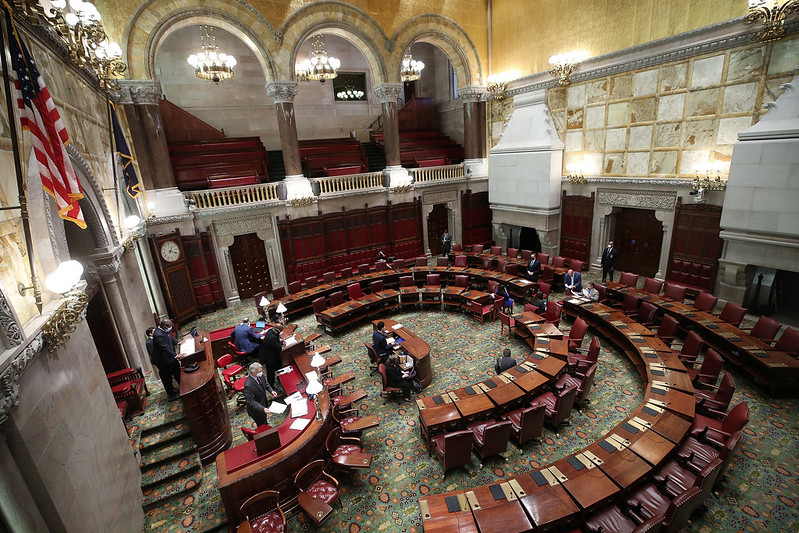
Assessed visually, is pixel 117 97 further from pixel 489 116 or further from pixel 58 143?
pixel 489 116

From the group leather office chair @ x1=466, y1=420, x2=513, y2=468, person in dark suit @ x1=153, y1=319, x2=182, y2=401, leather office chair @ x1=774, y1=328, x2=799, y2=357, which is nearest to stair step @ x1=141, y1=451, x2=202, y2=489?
person in dark suit @ x1=153, y1=319, x2=182, y2=401

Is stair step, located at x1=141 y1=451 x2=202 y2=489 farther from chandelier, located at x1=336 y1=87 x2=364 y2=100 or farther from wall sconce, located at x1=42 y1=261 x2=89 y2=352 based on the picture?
chandelier, located at x1=336 y1=87 x2=364 y2=100

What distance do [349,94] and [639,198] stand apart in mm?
16093

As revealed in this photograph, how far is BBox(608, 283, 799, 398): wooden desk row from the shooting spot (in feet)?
24.4

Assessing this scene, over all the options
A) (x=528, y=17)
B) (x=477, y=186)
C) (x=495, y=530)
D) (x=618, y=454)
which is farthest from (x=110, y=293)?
(x=528, y=17)

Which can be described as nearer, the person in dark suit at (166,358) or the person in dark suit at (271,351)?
the person in dark suit at (166,358)

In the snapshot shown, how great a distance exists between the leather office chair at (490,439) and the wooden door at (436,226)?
13531 mm

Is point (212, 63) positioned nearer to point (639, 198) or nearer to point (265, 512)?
point (265, 512)

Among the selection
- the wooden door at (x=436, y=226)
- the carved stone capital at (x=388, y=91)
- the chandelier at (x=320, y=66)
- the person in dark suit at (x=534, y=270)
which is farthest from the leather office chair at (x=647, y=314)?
the chandelier at (x=320, y=66)

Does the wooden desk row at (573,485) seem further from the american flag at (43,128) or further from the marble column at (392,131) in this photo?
the marble column at (392,131)

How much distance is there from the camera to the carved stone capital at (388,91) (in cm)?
1619

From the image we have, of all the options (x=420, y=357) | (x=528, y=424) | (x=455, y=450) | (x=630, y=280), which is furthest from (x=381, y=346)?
(x=630, y=280)

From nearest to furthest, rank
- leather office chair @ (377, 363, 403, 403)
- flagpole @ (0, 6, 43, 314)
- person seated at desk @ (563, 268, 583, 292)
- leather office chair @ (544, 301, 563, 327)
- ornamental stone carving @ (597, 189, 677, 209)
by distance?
flagpole @ (0, 6, 43, 314), leather office chair @ (377, 363, 403, 403), leather office chair @ (544, 301, 563, 327), person seated at desk @ (563, 268, 583, 292), ornamental stone carving @ (597, 189, 677, 209)

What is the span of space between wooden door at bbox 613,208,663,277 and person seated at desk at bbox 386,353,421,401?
11.6 meters
